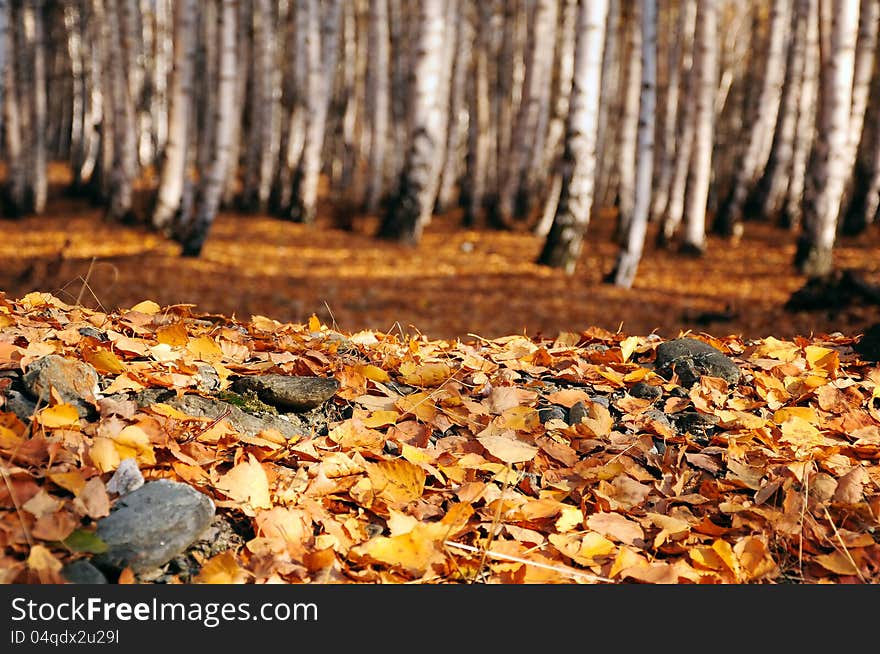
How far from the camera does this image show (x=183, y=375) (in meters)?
2.42

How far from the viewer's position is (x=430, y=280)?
7328 mm

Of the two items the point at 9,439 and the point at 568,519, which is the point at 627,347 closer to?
the point at 568,519

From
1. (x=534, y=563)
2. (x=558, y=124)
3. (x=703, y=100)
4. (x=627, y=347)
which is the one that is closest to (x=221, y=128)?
(x=703, y=100)

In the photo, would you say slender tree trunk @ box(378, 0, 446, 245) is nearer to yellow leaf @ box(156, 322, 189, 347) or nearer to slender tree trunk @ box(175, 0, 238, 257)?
slender tree trunk @ box(175, 0, 238, 257)

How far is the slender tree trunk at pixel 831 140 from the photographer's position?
672 centimetres

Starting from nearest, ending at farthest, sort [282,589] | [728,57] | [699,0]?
[282,589] → [699,0] → [728,57]

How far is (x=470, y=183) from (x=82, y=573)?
35.6 ft

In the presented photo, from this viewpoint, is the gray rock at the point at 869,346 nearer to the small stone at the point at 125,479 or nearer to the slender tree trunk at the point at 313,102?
the small stone at the point at 125,479

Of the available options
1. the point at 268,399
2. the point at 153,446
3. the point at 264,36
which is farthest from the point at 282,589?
the point at 264,36

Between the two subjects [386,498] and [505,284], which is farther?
[505,284]

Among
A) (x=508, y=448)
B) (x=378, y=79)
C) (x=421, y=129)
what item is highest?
(x=378, y=79)

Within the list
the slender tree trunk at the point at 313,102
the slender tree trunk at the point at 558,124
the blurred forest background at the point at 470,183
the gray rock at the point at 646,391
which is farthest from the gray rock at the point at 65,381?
the slender tree trunk at the point at 313,102

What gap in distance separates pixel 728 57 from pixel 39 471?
18.0 meters

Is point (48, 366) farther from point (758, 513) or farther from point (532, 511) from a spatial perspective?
point (758, 513)
